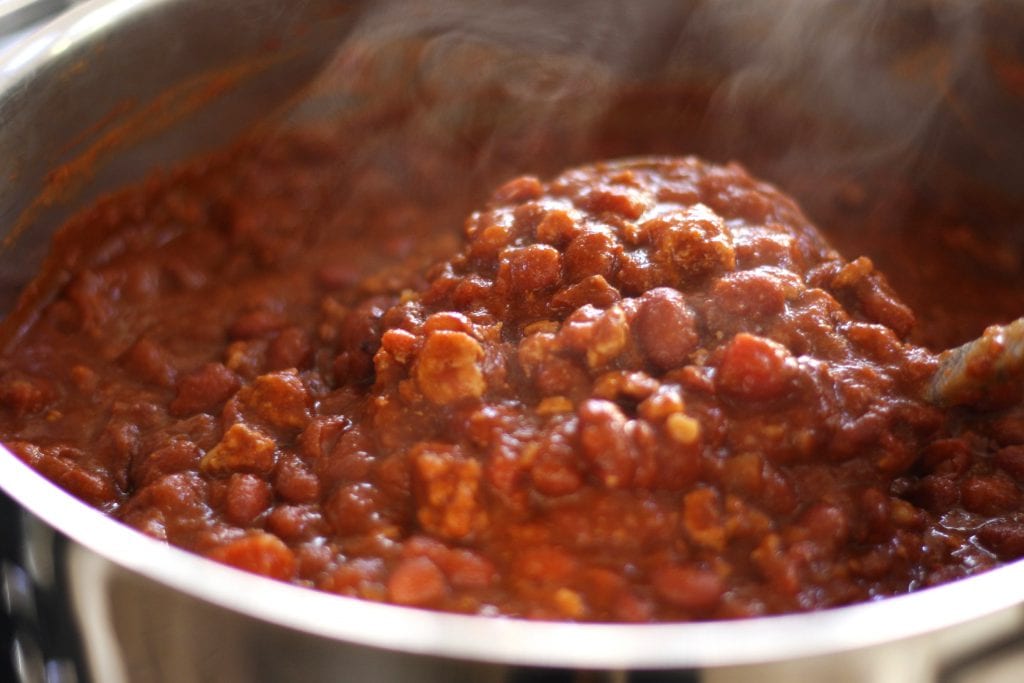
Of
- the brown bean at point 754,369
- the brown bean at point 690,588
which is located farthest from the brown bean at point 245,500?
the brown bean at point 754,369

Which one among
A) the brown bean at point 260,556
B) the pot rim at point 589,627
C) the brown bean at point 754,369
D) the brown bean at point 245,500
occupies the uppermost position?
the pot rim at point 589,627

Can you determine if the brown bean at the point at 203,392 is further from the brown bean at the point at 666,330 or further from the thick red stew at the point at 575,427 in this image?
the brown bean at the point at 666,330

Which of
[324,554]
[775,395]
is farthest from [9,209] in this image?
[775,395]

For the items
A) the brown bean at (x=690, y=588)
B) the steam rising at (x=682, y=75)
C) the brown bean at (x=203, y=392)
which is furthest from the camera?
the steam rising at (x=682, y=75)

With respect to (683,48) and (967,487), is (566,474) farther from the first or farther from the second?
(683,48)

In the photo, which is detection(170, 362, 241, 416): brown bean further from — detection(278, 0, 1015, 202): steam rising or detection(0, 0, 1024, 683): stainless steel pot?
detection(278, 0, 1015, 202): steam rising

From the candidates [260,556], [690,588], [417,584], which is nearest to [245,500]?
[260,556]

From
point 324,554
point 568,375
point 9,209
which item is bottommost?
point 324,554
